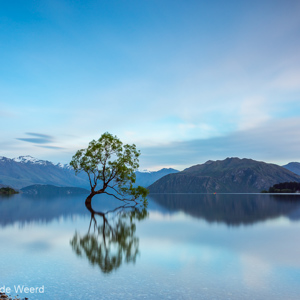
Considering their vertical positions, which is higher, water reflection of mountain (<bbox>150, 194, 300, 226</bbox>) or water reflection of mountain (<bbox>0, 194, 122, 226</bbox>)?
water reflection of mountain (<bbox>150, 194, 300, 226</bbox>)

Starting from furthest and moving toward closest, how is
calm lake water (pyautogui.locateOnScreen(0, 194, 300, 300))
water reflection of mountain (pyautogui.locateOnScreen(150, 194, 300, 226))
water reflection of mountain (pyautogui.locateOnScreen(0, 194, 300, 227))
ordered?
water reflection of mountain (pyautogui.locateOnScreen(0, 194, 300, 227)), water reflection of mountain (pyautogui.locateOnScreen(150, 194, 300, 226)), calm lake water (pyautogui.locateOnScreen(0, 194, 300, 300))

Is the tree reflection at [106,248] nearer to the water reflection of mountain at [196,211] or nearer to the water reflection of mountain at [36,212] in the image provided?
the water reflection of mountain at [196,211]

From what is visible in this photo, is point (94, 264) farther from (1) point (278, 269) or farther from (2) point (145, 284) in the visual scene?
(1) point (278, 269)

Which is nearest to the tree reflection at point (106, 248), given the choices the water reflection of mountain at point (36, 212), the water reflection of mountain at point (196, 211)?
the water reflection of mountain at point (196, 211)

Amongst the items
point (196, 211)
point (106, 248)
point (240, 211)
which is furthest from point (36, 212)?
point (106, 248)

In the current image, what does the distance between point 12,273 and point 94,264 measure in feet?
15.8

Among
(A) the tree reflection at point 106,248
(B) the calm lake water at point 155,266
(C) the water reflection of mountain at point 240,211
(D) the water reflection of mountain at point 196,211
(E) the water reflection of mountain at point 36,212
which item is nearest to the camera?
(B) the calm lake water at point 155,266

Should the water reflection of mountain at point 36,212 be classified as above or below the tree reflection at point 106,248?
below

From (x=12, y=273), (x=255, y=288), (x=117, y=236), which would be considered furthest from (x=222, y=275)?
(x=117, y=236)

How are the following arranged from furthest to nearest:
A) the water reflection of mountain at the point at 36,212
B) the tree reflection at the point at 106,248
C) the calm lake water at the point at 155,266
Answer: the water reflection of mountain at the point at 36,212 → the tree reflection at the point at 106,248 → the calm lake water at the point at 155,266

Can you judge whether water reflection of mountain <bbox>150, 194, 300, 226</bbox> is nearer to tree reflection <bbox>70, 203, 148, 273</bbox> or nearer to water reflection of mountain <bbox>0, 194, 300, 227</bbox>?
water reflection of mountain <bbox>0, 194, 300, 227</bbox>

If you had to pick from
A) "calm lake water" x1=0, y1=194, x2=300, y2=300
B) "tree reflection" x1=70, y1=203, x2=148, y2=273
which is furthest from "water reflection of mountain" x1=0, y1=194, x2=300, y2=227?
"tree reflection" x1=70, y1=203, x2=148, y2=273

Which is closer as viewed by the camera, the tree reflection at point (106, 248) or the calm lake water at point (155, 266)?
the calm lake water at point (155, 266)

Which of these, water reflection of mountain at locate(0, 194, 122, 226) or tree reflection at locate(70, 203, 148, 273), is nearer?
tree reflection at locate(70, 203, 148, 273)
